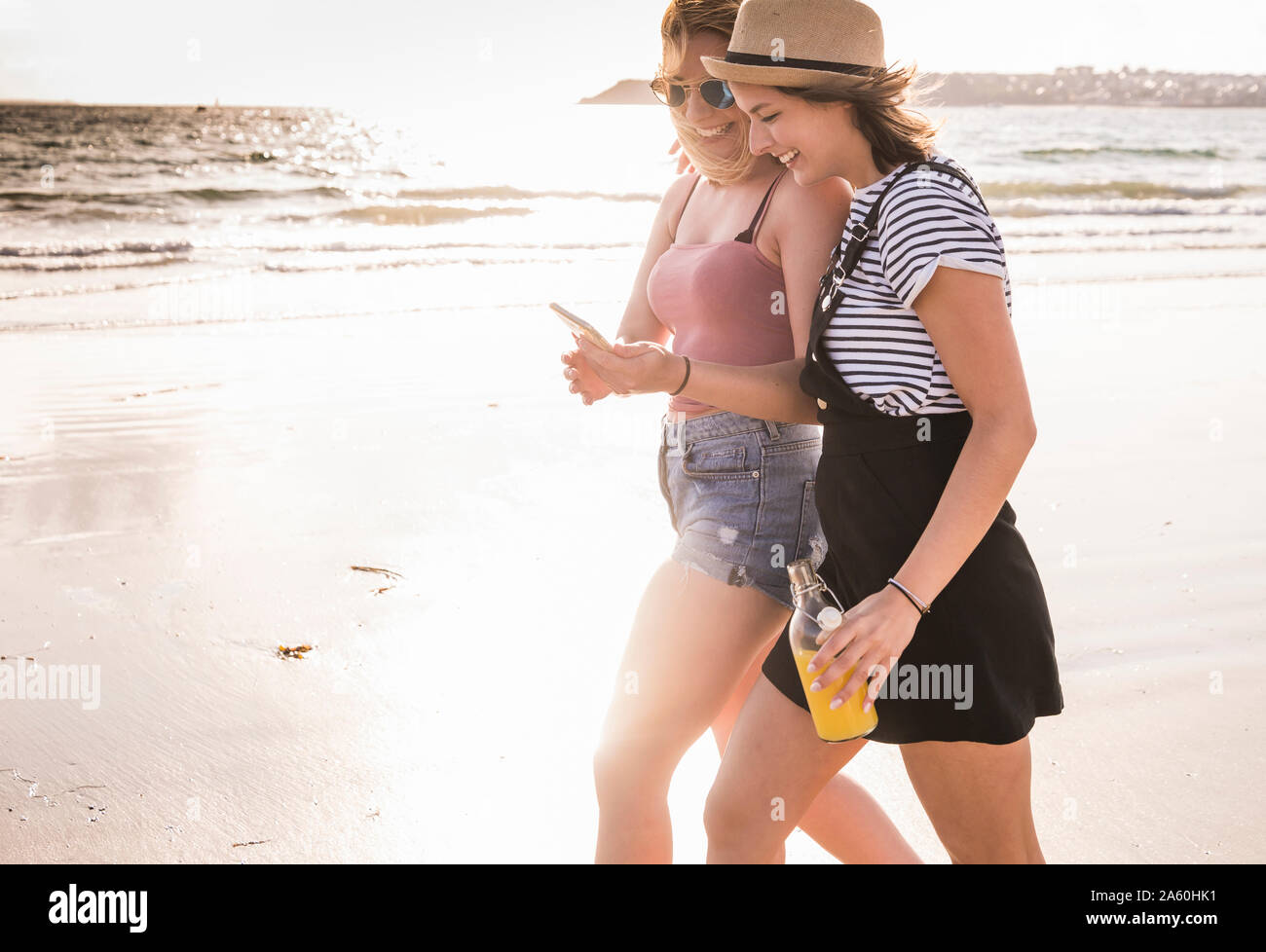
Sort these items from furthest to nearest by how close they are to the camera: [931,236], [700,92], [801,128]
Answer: [700,92] < [801,128] < [931,236]

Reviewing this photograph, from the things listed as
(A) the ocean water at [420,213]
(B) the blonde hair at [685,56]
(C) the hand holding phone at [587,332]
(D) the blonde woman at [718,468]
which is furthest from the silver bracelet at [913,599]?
(A) the ocean water at [420,213]

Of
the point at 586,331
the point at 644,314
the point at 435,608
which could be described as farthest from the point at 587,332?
the point at 435,608

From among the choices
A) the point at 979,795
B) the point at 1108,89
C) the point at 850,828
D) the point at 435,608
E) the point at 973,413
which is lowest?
the point at 1108,89

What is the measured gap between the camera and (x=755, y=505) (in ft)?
7.18

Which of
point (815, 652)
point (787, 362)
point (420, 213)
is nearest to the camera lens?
point (815, 652)

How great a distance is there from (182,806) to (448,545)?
75.5 inches

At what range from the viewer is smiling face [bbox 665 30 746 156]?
2.24 metres

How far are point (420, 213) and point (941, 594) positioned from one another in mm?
18203

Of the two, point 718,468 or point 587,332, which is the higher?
point 587,332

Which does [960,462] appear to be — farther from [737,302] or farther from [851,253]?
[737,302]

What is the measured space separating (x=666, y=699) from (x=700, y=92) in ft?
3.89

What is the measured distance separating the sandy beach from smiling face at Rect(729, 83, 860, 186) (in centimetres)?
173

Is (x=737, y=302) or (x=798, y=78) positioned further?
(x=737, y=302)
